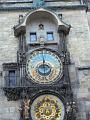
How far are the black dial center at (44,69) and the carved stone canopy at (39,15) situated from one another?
1420mm

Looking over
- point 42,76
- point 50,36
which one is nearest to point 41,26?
point 50,36

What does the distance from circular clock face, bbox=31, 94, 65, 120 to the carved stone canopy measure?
244 cm

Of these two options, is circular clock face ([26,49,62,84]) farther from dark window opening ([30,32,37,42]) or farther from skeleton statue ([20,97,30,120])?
skeleton statue ([20,97,30,120])

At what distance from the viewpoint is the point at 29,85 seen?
37.8ft

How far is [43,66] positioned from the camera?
12.0 meters

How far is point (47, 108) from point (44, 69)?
1287 millimetres

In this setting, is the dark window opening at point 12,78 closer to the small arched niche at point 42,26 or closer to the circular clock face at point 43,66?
the circular clock face at point 43,66

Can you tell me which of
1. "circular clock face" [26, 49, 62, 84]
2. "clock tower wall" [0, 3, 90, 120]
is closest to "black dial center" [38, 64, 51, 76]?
"circular clock face" [26, 49, 62, 84]

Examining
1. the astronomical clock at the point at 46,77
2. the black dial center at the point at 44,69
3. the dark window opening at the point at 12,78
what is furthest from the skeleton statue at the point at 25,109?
the black dial center at the point at 44,69

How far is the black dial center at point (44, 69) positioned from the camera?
11828 millimetres

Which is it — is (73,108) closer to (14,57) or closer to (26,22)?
(14,57)

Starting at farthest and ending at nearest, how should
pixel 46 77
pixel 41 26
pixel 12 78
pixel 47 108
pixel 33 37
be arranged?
pixel 41 26 < pixel 33 37 < pixel 12 78 < pixel 46 77 < pixel 47 108

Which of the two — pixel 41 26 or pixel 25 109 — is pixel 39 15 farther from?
pixel 25 109

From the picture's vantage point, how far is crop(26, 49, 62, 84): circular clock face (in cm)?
1174
